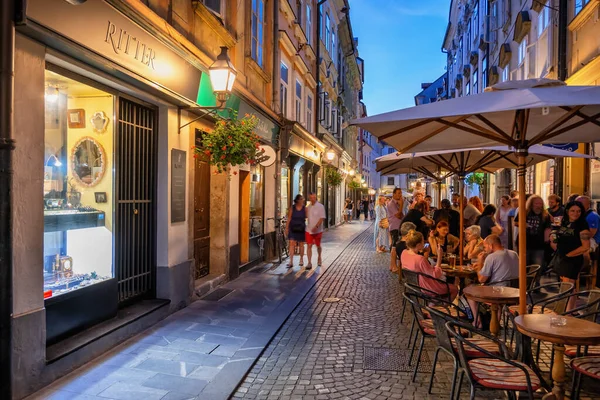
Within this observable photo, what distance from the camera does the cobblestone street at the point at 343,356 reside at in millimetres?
4137

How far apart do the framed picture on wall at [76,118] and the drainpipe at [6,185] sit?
1616mm

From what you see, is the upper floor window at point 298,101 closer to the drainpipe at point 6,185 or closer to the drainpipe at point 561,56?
the drainpipe at point 561,56

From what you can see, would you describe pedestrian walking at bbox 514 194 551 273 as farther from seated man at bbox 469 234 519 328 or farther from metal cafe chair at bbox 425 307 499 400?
metal cafe chair at bbox 425 307 499 400

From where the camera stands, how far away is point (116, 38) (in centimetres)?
466

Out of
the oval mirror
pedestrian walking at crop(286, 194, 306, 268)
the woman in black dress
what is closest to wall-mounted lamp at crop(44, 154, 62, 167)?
the oval mirror

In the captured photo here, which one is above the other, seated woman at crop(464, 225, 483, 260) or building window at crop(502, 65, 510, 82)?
building window at crop(502, 65, 510, 82)

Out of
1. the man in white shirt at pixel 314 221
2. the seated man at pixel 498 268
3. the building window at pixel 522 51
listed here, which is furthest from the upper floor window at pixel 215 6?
the building window at pixel 522 51

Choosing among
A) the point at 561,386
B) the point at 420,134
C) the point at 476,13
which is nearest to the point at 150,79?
the point at 420,134

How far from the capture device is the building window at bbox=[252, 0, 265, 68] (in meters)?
10.3

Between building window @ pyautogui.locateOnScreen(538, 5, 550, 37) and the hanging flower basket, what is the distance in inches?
376

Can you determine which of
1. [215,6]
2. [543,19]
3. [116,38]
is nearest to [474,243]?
[116,38]

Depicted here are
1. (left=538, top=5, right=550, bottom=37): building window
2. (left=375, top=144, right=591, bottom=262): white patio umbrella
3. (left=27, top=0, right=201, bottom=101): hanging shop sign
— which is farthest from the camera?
(left=538, top=5, right=550, bottom=37): building window

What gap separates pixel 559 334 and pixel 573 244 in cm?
360

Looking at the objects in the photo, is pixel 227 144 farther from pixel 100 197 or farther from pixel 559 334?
pixel 559 334
